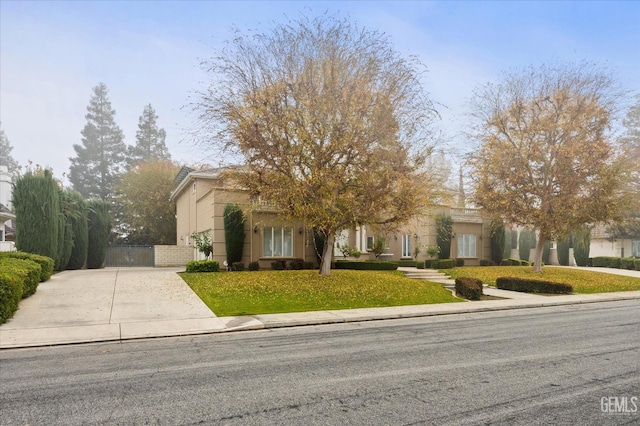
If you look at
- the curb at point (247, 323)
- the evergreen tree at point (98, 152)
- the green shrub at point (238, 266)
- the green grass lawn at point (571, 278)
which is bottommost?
the green grass lawn at point (571, 278)

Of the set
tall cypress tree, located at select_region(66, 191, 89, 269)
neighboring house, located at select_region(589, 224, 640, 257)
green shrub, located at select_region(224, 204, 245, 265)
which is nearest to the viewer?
green shrub, located at select_region(224, 204, 245, 265)

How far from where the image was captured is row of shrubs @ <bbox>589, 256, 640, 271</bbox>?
3448cm

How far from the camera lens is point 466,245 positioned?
1314 inches

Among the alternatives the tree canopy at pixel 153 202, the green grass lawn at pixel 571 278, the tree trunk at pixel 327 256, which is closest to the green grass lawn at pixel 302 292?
the tree trunk at pixel 327 256

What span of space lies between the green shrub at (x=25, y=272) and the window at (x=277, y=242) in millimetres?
11937

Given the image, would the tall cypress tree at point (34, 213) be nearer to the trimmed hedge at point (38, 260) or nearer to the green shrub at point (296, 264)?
the trimmed hedge at point (38, 260)

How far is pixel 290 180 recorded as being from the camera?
17938 millimetres

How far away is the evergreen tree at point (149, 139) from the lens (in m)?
68.4

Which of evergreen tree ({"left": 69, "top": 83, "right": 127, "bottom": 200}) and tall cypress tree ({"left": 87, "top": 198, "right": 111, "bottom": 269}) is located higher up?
evergreen tree ({"left": 69, "top": 83, "right": 127, "bottom": 200})

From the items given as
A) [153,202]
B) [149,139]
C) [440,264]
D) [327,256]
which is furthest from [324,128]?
[149,139]

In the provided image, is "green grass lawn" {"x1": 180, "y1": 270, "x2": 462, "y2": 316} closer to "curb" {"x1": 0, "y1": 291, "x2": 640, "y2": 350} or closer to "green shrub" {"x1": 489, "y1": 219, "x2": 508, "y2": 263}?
"curb" {"x1": 0, "y1": 291, "x2": 640, "y2": 350}

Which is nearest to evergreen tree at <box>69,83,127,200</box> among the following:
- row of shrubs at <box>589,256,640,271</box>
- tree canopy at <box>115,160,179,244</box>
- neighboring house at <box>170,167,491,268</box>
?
tree canopy at <box>115,160,179,244</box>

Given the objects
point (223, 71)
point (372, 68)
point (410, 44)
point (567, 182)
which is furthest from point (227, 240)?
point (567, 182)

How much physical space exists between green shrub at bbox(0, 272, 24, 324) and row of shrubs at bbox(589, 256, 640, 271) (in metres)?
39.4
